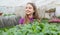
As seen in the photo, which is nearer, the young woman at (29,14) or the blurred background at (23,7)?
the young woman at (29,14)

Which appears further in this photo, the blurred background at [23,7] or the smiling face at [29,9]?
the blurred background at [23,7]

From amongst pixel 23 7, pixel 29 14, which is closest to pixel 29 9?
pixel 29 14

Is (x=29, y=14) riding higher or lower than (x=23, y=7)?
higher

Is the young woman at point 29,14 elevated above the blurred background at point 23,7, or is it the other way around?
the young woman at point 29,14

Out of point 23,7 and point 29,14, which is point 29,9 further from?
point 23,7

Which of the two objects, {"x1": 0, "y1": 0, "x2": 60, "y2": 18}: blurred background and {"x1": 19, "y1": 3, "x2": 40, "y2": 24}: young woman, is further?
{"x1": 0, "y1": 0, "x2": 60, "y2": 18}: blurred background

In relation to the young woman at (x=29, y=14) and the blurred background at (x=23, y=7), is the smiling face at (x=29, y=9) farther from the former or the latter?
the blurred background at (x=23, y=7)

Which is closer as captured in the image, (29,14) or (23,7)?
(29,14)

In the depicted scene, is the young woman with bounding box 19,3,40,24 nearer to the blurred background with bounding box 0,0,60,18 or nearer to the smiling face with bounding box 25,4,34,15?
the smiling face with bounding box 25,4,34,15

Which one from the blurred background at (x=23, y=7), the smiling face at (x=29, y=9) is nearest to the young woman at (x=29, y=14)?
the smiling face at (x=29, y=9)

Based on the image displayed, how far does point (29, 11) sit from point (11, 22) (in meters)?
2.82

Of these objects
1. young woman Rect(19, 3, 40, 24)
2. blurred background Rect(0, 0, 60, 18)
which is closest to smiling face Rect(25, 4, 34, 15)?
young woman Rect(19, 3, 40, 24)

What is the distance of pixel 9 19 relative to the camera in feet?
18.4

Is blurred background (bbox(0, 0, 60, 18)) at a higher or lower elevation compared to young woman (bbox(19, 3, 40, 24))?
lower
